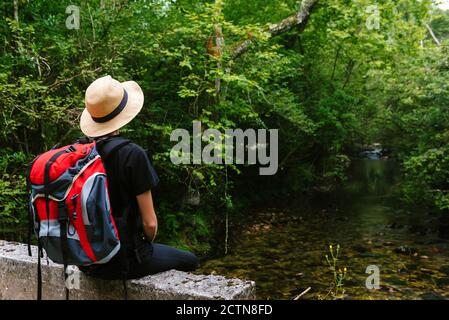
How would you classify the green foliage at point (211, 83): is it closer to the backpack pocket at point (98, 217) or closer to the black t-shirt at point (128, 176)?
the black t-shirt at point (128, 176)

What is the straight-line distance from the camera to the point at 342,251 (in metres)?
11.2

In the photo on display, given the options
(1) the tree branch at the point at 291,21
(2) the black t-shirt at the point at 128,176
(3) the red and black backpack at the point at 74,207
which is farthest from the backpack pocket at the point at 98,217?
(1) the tree branch at the point at 291,21

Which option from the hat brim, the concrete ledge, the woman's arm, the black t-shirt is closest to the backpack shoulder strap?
the black t-shirt

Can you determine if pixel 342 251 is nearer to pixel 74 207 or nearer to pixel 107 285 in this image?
pixel 107 285

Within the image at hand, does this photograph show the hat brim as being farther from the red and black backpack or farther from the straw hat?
the red and black backpack

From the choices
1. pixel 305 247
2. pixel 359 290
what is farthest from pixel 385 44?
pixel 359 290

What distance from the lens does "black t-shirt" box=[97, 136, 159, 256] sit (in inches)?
104

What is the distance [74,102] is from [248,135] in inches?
257

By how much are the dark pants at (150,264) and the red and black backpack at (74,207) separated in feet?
0.73

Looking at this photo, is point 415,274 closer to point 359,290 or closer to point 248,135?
point 359,290

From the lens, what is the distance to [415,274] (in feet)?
31.1

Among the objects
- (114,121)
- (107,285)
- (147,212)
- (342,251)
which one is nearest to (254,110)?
(342,251)

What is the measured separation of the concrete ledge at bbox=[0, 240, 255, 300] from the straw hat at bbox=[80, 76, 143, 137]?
3.39 feet

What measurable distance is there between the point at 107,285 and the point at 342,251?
9.12 m
